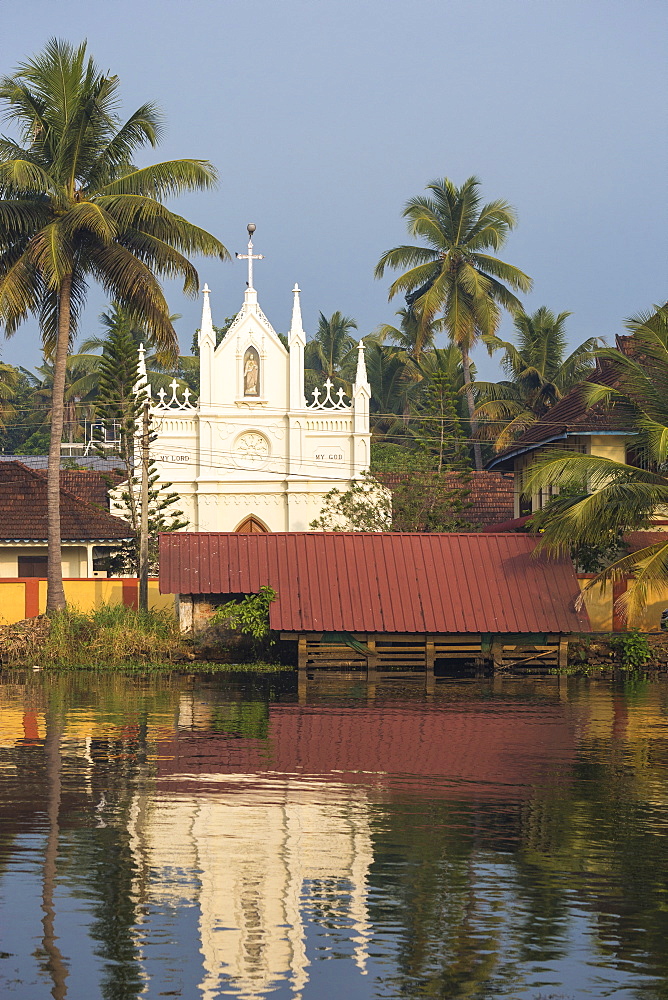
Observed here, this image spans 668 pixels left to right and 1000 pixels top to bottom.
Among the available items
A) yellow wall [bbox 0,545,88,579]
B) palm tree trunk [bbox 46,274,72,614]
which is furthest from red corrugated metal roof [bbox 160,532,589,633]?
yellow wall [bbox 0,545,88,579]

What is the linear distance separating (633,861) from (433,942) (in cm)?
288

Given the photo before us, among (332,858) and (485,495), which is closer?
(332,858)

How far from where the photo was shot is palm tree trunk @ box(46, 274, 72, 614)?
29.7 metres

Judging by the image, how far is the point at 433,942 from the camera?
873 cm

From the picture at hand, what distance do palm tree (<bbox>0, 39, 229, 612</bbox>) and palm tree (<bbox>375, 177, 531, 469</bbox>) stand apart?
1997 cm

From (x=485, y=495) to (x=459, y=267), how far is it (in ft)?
30.6

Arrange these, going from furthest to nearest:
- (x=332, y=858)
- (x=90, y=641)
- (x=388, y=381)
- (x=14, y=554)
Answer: (x=388, y=381), (x=14, y=554), (x=90, y=641), (x=332, y=858)

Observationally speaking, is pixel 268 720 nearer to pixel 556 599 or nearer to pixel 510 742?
pixel 510 742

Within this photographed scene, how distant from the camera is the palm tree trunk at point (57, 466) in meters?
29.7

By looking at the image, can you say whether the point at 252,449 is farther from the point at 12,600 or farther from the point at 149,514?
the point at 12,600

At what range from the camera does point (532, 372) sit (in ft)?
163

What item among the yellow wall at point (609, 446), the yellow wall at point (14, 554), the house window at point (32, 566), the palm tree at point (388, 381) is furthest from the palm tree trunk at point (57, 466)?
the palm tree at point (388, 381)

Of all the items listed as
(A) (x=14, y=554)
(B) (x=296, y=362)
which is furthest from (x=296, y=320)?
(A) (x=14, y=554)

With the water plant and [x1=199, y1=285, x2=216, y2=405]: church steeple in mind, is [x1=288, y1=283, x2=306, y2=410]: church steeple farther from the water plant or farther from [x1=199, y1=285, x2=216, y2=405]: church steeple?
the water plant
